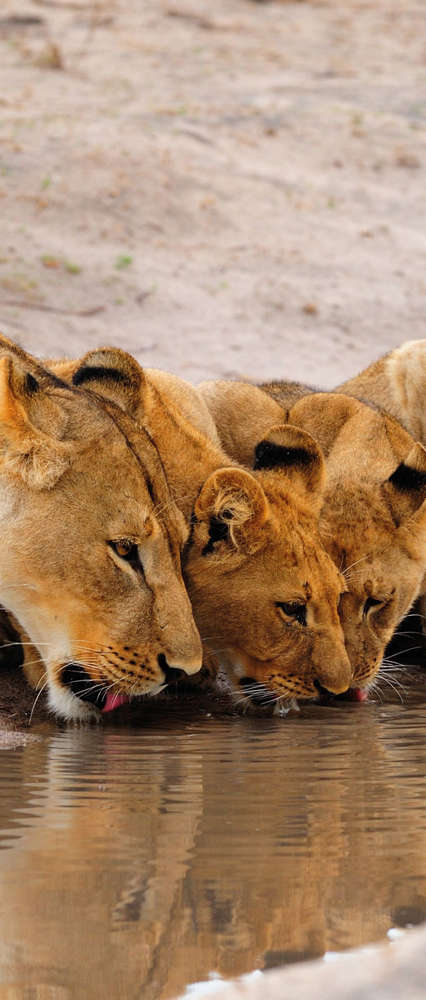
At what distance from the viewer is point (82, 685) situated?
16.4ft

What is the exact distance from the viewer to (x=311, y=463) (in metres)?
5.76

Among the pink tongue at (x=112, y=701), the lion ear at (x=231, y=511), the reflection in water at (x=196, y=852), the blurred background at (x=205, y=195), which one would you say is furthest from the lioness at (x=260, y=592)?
the blurred background at (x=205, y=195)

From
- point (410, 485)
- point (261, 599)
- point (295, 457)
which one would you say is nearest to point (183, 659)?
point (261, 599)

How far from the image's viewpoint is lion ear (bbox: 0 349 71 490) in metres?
4.71

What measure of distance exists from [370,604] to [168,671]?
113cm

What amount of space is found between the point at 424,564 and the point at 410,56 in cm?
1784

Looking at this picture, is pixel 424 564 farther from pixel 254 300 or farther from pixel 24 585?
pixel 254 300

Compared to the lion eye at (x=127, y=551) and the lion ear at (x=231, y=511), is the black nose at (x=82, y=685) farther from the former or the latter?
the lion ear at (x=231, y=511)

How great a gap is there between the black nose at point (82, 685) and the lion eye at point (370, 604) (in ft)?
3.76

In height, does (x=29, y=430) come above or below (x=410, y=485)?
above

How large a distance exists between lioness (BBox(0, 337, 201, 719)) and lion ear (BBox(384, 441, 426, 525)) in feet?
4.39

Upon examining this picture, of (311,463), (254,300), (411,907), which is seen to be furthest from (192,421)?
(254,300)

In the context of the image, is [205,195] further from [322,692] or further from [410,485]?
[322,692]

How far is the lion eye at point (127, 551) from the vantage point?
4852mm
